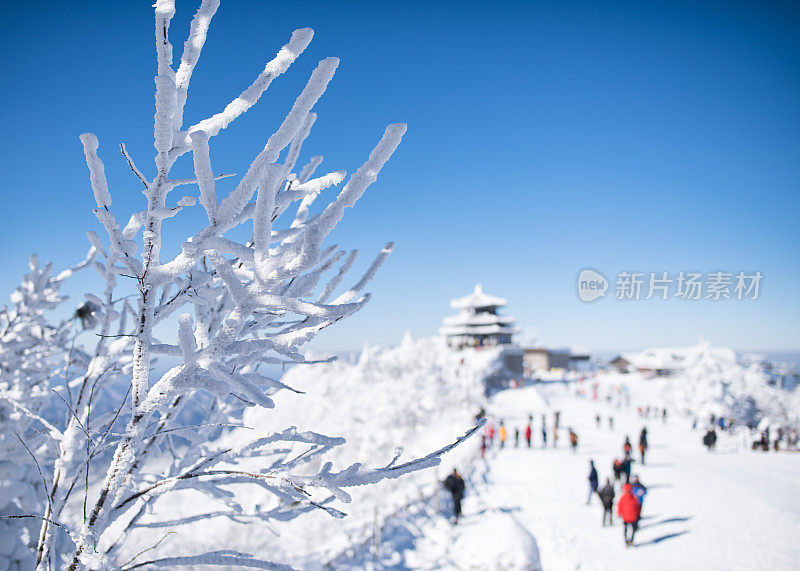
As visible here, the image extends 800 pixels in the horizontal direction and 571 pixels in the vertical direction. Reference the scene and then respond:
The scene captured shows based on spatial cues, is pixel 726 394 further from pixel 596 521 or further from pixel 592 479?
pixel 596 521

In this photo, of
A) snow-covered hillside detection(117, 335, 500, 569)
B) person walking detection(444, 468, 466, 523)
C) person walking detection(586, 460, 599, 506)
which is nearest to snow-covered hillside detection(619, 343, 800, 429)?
snow-covered hillside detection(117, 335, 500, 569)

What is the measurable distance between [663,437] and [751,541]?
12356 millimetres

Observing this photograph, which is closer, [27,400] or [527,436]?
[27,400]

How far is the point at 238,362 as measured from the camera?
1672 mm

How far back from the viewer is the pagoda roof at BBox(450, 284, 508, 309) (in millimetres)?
46594

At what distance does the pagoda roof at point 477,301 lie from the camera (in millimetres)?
46594

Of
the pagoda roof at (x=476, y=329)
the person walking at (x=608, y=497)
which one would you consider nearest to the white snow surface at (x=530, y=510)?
the person walking at (x=608, y=497)

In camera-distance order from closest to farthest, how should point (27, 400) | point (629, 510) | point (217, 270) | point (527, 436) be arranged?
point (217, 270) → point (27, 400) → point (629, 510) → point (527, 436)

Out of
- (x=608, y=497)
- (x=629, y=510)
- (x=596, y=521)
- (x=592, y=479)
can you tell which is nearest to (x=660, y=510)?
(x=592, y=479)

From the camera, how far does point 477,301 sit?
4722cm

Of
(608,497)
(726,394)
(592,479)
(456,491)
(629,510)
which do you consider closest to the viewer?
(629,510)

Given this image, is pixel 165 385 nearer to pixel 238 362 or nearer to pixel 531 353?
pixel 238 362

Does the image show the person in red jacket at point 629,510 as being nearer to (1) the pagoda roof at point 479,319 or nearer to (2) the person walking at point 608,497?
(2) the person walking at point 608,497

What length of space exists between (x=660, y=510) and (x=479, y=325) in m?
36.7
